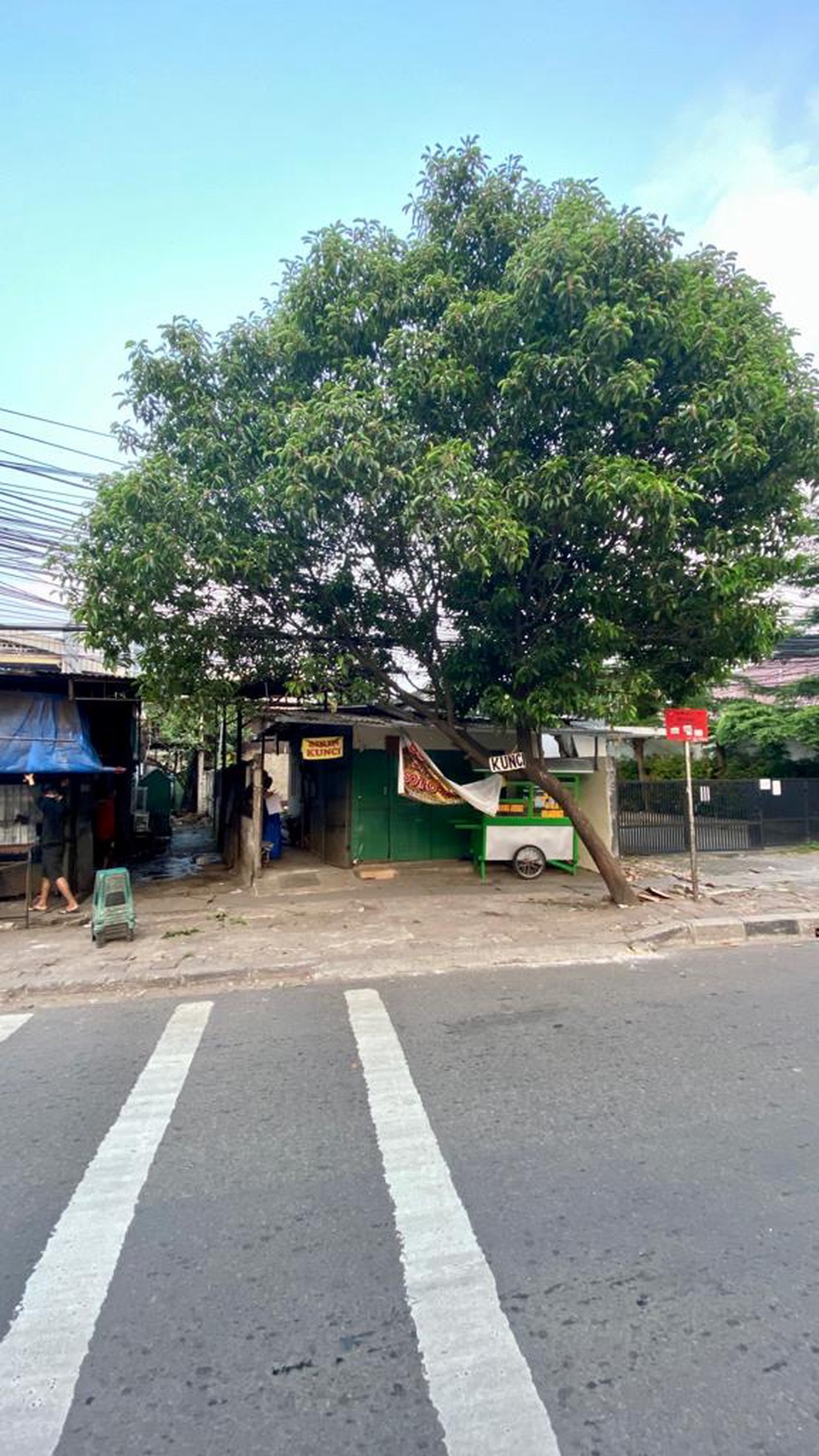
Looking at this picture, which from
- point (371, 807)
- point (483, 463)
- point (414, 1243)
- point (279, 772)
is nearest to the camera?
point (414, 1243)

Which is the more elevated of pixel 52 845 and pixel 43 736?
pixel 43 736

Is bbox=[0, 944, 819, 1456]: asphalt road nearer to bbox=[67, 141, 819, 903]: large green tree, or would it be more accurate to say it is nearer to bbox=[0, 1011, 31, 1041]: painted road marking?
bbox=[0, 1011, 31, 1041]: painted road marking

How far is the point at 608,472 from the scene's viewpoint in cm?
702

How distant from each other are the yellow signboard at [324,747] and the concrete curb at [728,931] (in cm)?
571

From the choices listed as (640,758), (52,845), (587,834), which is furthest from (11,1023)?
(640,758)

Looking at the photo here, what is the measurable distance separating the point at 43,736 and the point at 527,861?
7.68m

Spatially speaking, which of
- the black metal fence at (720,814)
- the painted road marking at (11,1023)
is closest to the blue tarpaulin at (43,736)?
the painted road marking at (11,1023)

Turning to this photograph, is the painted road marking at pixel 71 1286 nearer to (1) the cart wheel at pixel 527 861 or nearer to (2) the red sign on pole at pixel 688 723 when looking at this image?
(2) the red sign on pole at pixel 688 723

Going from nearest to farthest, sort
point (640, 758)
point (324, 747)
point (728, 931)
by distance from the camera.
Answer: point (728, 931) → point (324, 747) → point (640, 758)

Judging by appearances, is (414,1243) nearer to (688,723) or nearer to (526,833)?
(688,723)

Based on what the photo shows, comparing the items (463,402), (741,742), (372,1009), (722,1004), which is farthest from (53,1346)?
(741,742)

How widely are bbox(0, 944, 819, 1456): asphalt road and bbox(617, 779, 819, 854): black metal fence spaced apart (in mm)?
10583

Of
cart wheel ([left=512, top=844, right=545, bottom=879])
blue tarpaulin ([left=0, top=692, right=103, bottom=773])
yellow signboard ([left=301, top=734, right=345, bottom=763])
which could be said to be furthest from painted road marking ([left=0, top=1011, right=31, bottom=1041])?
cart wheel ([left=512, top=844, right=545, bottom=879])

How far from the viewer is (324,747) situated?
12125 mm
